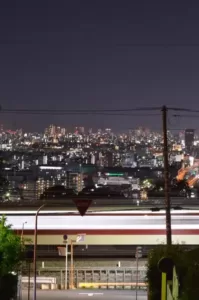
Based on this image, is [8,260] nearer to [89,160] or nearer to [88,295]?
[88,295]

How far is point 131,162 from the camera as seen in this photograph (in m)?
71.9

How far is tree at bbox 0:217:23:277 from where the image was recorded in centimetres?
1216

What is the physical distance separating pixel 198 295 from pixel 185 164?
197 ft

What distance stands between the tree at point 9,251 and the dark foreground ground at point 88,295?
3.46 m

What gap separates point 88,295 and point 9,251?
199 inches

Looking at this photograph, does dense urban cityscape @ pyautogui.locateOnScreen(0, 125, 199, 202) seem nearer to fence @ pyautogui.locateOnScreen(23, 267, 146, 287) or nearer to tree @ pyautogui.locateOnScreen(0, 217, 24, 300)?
fence @ pyautogui.locateOnScreen(23, 267, 146, 287)

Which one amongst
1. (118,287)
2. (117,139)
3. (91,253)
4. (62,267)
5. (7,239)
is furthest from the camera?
(117,139)

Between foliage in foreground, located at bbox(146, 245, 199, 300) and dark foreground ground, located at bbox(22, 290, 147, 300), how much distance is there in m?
7.15

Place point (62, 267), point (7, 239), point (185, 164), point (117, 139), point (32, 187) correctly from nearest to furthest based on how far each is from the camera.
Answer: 1. point (7, 239)
2. point (62, 267)
3. point (32, 187)
4. point (117, 139)
5. point (185, 164)

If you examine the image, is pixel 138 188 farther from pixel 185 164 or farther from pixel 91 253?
pixel 91 253

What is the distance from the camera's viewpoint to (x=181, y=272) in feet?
23.9

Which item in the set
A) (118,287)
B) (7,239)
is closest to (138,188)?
(118,287)

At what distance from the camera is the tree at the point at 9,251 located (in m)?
12.2

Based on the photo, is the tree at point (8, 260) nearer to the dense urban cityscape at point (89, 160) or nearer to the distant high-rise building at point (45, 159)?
the dense urban cityscape at point (89, 160)
